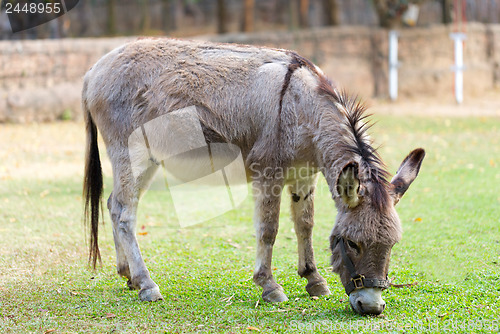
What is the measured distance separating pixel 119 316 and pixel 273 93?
2.04 meters

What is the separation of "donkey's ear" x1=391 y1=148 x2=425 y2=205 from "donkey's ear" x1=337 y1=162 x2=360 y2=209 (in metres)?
0.36

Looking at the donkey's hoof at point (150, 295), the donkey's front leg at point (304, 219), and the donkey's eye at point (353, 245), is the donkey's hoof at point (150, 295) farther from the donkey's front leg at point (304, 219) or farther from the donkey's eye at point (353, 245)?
the donkey's eye at point (353, 245)

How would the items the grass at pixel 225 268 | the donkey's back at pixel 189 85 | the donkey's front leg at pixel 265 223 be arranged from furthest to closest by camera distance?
the donkey's back at pixel 189 85, the donkey's front leg at pixel 265 223, the grass at pixel 225 268

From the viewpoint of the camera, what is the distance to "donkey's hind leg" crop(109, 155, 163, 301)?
186 inches

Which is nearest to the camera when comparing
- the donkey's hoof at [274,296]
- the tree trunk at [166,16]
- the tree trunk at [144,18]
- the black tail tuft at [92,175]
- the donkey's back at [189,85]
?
the donkey's hoof at [274,296]

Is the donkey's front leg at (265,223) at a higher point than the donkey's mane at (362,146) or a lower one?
lower

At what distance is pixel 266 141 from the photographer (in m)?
4.48

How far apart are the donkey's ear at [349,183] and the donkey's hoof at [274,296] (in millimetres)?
1022

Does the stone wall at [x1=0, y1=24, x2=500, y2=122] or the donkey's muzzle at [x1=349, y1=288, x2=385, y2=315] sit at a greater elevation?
the stone wall at [x1=0, y1=24, x2=500, y2=122]

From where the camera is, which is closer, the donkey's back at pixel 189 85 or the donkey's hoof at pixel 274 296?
the donkey's hoof at pixel 274 296

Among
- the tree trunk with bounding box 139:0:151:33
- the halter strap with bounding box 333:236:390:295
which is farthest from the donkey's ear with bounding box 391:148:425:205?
the tree trunk with bounding box 139:0:151:33

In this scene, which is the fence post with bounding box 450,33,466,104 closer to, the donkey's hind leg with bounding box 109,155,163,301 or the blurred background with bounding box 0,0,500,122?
the blurred background with bounding box 0,0,500,122

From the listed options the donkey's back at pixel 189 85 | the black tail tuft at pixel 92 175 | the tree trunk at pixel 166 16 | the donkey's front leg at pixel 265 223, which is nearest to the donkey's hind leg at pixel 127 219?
the black tail tuft at pixel 92 175

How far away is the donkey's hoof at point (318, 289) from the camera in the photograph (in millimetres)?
4543
